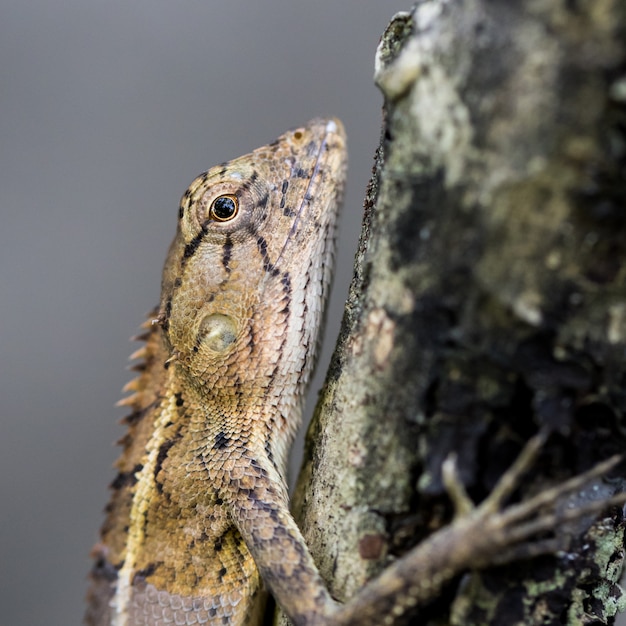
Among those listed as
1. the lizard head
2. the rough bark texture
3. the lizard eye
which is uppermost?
the lizard eye

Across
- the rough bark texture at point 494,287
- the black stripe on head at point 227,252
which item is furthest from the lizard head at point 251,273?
the rough bark texture at point 494,287

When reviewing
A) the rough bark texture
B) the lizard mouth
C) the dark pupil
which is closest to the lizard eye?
the dark pupil

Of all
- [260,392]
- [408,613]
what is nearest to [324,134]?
[260,392]

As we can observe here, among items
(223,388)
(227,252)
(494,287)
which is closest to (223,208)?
(227,252)

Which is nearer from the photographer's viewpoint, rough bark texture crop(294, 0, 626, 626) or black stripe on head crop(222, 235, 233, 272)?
rough bark texture crop(294, 0, 626, 626)

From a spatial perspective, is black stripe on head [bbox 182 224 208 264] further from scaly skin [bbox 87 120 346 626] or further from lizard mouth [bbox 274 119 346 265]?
lizard mouth [bbox 274 119 346 265]

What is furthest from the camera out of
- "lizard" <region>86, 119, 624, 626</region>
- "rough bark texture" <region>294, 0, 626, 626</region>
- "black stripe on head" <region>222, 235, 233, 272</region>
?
"black stripe on head" <region>222, 235, 233, 272</region>

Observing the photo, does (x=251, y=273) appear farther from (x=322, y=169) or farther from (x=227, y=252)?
(x=322, y=169)

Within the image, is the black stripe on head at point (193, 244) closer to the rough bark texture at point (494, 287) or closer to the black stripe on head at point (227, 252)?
the black stripe on head at point (227, 252)

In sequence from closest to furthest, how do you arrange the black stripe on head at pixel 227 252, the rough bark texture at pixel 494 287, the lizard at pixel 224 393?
the rough bark texture at pixel 494 287 < the lizard at pixel 224 393 < the black stripe on head at pixel 227 252
